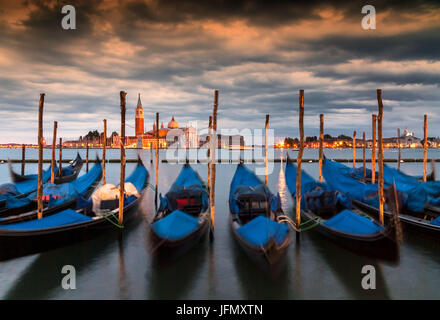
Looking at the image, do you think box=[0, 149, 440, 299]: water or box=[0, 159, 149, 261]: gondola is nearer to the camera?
box=[0, 149, 440, 299]: water

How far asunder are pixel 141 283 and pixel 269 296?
2879 millimetres

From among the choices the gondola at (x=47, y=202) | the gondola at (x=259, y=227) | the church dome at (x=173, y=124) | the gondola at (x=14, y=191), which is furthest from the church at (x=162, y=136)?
the gondola at (x=259, y=227)

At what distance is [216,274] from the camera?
7.00 metres

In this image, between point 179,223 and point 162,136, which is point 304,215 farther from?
point 162,136

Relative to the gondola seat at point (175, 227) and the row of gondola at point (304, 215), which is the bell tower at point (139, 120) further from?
the gondola seat at point (175, 227)

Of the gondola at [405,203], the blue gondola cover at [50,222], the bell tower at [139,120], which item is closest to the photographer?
the blue gondola cover at [50,222]

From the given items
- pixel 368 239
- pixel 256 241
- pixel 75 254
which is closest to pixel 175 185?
pixel 75 254

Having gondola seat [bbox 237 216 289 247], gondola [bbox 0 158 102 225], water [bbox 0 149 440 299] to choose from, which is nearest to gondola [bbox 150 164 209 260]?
water [bbox 0 149 440 299]

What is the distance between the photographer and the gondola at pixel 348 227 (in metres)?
6.51

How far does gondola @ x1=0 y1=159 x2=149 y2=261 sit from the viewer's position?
6.62m

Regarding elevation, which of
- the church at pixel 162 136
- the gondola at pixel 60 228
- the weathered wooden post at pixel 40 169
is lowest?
the gondola at pixel 60 228

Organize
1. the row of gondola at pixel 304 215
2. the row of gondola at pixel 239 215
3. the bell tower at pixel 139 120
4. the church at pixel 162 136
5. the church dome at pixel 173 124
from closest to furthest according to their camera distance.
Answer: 1. the row of gondola at pixel 304 215
2. the row of gondola at pixel 239 215
3. the church at pixel 162 136
4. the bell tower at pixel 139 120
5. the church dome at pixel 173 124

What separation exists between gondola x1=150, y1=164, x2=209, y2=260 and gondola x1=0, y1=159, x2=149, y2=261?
182cm

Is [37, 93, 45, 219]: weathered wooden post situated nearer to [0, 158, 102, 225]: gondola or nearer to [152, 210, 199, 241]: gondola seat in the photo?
[0, 158, 102, 225]: gondola
